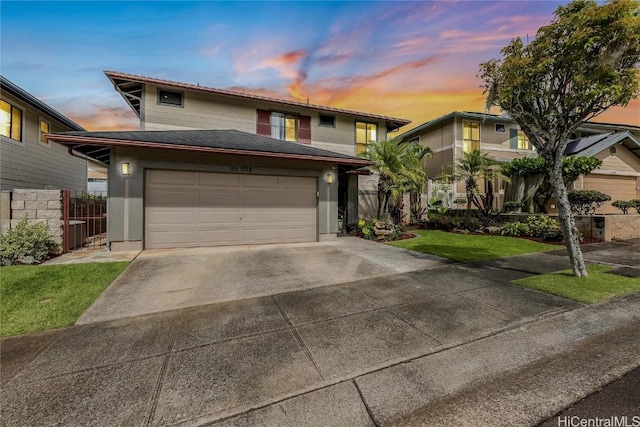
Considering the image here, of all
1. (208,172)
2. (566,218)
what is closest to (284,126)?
(208,172)

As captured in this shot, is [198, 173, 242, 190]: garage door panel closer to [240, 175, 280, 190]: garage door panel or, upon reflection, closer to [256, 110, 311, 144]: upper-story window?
[240, 175, 280, 190]: garage door panel

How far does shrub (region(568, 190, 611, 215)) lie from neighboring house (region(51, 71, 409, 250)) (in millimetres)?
10269

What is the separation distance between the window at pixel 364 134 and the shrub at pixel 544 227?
8816mm

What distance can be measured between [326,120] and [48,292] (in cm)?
1305

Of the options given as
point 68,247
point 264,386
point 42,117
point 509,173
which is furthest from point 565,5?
point 42,117

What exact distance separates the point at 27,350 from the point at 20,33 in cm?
1166

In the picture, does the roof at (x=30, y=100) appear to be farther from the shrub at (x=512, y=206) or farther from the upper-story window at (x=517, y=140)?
the upper-story window at (x=517, y=140)

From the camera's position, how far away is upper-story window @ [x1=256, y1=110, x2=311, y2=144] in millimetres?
13586

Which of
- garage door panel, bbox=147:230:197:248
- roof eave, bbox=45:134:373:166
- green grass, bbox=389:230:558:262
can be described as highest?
roof eave, bbox=45:134:373:166

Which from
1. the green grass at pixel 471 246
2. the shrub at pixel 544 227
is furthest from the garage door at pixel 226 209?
the shrub at pixel 544 227

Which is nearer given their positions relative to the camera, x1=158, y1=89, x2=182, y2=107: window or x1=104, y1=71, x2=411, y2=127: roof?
x1=104, y1=71, x2=411, y2=127: roof

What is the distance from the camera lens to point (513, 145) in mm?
19500

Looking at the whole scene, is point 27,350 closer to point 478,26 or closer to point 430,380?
point 430,380

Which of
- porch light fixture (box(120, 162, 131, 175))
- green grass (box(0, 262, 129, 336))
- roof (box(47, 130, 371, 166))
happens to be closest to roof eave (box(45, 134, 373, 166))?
roof (box(47, 130, 371, 166))
